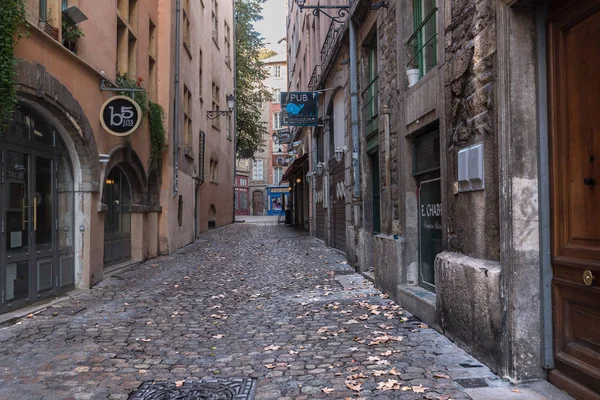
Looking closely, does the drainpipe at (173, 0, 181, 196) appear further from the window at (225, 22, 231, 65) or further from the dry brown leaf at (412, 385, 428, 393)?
the window at (225, 22, 231, 65)

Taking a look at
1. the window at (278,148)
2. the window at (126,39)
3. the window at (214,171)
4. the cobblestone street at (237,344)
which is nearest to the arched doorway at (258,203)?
the window at (278,148)

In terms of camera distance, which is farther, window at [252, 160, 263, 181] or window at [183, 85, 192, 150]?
window at [252, 160, 263, 181]

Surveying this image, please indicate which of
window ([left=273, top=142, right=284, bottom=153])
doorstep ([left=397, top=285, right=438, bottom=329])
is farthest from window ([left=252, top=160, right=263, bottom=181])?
doorstep ([left=397, top=285, right=438, bottom=329])

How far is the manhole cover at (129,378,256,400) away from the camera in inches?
152

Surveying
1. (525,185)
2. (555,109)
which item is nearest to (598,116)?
(555,109)

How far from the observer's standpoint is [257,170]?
5894 cm

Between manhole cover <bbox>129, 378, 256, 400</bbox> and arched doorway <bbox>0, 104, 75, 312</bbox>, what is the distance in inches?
148

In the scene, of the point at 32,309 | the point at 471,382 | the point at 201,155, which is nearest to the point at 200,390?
the point at 471,382

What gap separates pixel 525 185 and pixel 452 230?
4.53 ft

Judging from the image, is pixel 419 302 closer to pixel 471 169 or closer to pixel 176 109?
pixel 471 169

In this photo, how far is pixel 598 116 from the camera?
329 cm

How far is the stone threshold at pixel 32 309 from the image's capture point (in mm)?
6405

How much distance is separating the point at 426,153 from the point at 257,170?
52790mm

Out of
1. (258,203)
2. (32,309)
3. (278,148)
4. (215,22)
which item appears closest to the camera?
(32,309)
